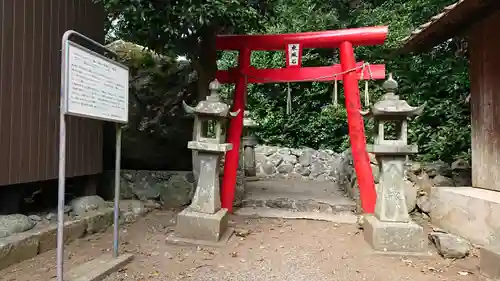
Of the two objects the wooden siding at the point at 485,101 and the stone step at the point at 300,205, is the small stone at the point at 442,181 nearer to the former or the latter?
the wooden siding at the point at 485,101

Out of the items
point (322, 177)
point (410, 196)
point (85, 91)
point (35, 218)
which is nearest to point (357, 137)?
point (410, 196)

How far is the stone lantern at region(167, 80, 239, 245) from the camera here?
5.04m

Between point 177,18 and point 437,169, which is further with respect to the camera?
point 437,169

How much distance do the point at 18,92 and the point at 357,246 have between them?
15.8 ft

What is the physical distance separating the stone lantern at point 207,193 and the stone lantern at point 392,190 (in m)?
2.15

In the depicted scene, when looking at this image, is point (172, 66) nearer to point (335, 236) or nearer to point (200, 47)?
point (200, 47)

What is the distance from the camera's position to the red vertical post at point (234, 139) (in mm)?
6398

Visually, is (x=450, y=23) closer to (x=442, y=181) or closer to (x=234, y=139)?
(x=442, y=181)

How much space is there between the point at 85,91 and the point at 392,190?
4.06 metres

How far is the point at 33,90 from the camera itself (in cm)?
452

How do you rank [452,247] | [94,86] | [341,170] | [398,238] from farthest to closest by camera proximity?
[341,170], [398,238], [452,247], [94,86]

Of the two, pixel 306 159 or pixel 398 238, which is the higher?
pixel 306 159

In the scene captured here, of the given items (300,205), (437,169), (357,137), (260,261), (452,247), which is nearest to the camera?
(260,261)

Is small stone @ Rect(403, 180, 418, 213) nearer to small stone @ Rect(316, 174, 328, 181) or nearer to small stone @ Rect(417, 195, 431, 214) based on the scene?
small stone @ Rect(417, 195, 431, 214)
